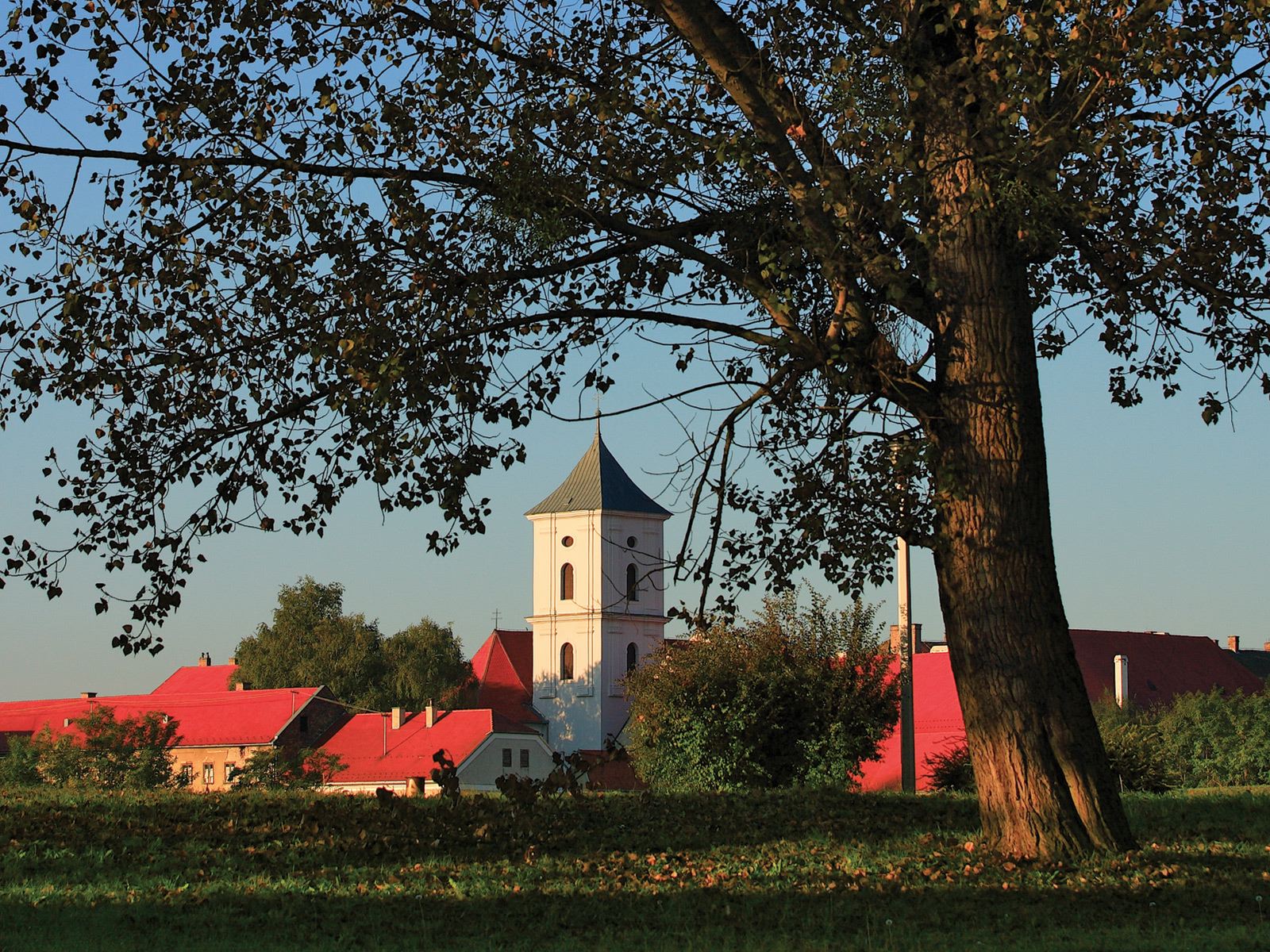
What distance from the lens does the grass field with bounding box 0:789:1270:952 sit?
27.7 feet

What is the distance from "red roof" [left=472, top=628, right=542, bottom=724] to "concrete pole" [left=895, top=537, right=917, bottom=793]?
226 ft

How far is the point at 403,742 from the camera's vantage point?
78.2 meters

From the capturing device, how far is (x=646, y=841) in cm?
1148

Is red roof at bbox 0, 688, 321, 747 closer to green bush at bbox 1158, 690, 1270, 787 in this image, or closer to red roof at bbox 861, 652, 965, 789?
red roof at bbox 861, 652, 965, 789

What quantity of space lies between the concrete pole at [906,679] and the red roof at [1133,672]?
2920cm

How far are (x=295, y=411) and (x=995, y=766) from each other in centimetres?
553

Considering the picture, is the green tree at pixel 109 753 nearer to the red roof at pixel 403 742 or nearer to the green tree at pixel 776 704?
the red roof at pixel 403 742

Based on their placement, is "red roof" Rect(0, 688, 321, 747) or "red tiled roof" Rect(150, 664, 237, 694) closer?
"red roof" Rect(0, 688, 321, 747)

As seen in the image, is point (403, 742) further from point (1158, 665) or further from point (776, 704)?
point (776, 704)

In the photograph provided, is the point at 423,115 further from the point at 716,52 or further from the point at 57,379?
the point at 57,379

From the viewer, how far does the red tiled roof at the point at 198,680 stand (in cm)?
10081

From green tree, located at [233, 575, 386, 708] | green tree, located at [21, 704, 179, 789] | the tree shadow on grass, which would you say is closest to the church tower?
green tree, located at [233, 575, 386, 708]

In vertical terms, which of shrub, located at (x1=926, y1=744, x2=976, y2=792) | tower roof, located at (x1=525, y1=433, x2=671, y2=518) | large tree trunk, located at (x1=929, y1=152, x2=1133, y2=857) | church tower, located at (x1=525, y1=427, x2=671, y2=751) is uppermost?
tower roof, located at (x1=525, y1=433, x2=671, y2=518)

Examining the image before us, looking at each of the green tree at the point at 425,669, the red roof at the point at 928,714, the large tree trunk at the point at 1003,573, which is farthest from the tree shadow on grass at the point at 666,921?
the green tree at the point at 425,669
